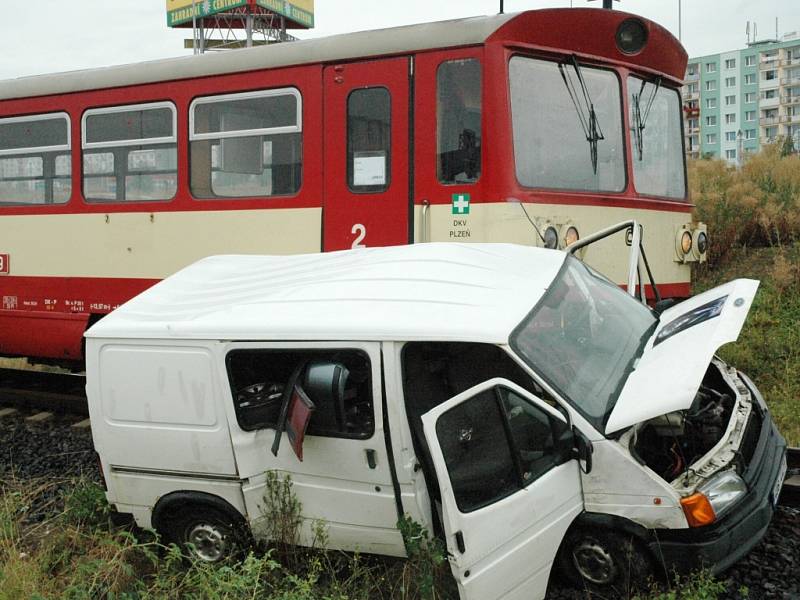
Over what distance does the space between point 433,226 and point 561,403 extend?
3.22 metres

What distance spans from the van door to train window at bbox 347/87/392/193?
365 cm

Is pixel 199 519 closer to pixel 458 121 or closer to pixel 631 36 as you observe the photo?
pixel 458 121

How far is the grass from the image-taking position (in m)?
8.02

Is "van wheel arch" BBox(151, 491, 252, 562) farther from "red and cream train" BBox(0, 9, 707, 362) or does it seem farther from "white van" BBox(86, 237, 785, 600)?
"red and cream train" BBox(0, 9, 707, 362)

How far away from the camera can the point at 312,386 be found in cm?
447

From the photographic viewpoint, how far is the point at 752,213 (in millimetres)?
12078

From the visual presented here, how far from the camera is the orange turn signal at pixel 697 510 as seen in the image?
13.6 ft

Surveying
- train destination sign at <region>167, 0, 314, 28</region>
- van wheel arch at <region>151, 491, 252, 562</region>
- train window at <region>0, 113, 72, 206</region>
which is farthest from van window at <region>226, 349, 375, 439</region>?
train destination sign at <region>167, 0, 314, 28</region>

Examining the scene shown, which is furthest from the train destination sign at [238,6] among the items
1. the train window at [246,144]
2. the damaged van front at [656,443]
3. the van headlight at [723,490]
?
the van headlight at [723,490]

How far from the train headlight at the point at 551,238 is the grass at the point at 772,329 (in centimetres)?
233

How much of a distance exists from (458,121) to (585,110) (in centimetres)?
113

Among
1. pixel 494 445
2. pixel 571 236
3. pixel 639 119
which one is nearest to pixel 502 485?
pixel 494 445

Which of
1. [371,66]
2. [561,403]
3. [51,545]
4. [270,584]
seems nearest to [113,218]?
[371,66]

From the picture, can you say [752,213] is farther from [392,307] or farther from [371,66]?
[392,307]
